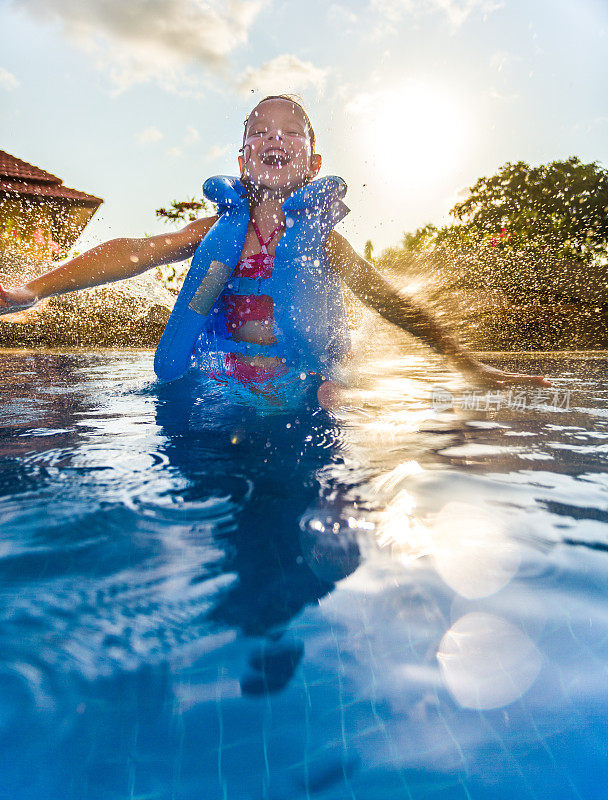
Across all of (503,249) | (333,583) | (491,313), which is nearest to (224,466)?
(333,583)

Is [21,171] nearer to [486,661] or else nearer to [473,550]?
[473,550]

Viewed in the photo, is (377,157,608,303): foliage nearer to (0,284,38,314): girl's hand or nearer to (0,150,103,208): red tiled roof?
(0,284,38,314): girl's hand

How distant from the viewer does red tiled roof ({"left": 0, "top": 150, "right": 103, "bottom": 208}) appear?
1450 centimetres

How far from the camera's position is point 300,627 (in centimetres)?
85

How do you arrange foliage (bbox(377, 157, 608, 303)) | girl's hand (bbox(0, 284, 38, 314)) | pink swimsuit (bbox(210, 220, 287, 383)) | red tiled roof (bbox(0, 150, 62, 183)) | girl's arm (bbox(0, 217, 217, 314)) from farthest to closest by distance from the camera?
red tiled roof (bbox(0, 150, 62, 183)) < foliage (bbox(377, 157, 608, 303)) < pink swimsuit (bbox(210, 220, 287, 383)) < girl's arm (bbox(0, 217, 217, 314)) < girl's hand (bbox(0, 284, 38, 314))

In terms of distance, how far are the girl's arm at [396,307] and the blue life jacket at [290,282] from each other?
0.35ft

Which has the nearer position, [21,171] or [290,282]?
[290,282]

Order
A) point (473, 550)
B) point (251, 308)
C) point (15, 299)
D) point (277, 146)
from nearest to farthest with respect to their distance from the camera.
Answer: point (473, 550) < point (15, 299) < point (277, 146) < point (251, 308)

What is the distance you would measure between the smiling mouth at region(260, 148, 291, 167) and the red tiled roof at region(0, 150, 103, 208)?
15.0 metres

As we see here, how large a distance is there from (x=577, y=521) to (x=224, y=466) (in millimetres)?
1095

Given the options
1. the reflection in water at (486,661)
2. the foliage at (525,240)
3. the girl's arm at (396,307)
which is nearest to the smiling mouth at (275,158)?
the girl's arm at (396,307)

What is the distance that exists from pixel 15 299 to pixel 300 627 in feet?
6.83

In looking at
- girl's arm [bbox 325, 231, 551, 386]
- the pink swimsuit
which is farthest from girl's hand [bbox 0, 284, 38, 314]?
girl's arm [bbox 325, 231, 551, 386]

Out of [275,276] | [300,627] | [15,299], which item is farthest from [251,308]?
[300,627]
